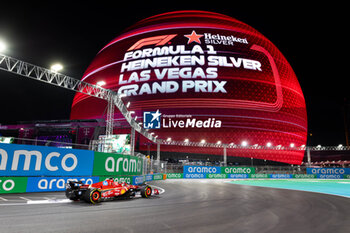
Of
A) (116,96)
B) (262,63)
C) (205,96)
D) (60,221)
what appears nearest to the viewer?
(60,221)

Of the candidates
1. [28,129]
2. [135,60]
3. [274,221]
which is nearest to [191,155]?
[135,60]

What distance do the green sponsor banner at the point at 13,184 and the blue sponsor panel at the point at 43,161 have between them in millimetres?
251

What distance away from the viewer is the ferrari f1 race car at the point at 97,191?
9.54 meters

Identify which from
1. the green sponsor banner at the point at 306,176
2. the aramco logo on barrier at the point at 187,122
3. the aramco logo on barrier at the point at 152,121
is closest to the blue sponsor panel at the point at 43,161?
the aramco logo on barrier at the point at 152,121

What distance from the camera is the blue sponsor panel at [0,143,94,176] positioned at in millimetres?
11695

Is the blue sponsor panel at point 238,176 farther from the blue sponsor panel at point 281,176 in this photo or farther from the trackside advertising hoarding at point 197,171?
the blue sponsor panel at point 281,176

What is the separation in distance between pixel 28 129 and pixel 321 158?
9341 cm

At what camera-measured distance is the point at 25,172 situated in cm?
1225

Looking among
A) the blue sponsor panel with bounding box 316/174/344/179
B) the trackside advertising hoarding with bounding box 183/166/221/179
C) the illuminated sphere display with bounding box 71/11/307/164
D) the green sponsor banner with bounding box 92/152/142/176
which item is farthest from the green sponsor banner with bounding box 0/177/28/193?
the blue sponsor panel with bounding box 316/174/344/179

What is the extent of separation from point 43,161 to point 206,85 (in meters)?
36.6

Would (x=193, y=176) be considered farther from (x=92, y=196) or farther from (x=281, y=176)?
(x=92, y=196)

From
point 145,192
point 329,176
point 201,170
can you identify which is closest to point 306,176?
point 329,176

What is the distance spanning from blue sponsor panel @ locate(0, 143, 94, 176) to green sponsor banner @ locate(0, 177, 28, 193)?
Result: 9.9 inches

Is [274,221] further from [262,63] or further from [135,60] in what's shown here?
[262,63]
